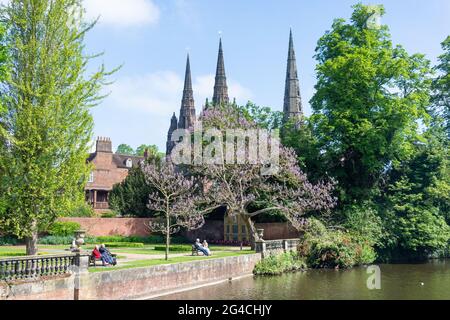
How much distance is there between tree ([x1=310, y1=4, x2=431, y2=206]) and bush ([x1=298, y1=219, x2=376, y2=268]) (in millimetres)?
4245

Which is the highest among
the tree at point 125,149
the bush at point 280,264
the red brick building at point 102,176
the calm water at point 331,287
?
the tree at point 125,149

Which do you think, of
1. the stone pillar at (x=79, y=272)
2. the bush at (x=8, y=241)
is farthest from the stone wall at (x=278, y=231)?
the stone pillar at (x=79, y=272)

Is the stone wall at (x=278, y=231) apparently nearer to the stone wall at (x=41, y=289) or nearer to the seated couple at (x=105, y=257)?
the seated couple at (x=105, y=257)

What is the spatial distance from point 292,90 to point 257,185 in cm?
5778

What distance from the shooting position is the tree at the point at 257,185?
106 feet

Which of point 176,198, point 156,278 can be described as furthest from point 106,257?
point 176,198

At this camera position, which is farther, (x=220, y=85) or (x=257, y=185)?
(x=220, y=85)

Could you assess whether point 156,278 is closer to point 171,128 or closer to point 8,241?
point 8,241

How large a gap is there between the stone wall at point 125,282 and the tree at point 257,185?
21.5 ft

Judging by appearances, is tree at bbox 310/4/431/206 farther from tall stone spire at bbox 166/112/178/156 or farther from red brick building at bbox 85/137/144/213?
tall stone spire at bbox 166/112/178/156

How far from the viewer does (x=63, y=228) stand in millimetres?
Answer: 40688

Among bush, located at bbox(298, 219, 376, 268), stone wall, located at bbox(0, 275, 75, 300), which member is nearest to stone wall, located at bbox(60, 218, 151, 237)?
bush, located at bbox(298, 219, 376, 268)

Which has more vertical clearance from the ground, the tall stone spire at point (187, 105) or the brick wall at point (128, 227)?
the tall stone spire at point (187, 105)
